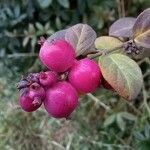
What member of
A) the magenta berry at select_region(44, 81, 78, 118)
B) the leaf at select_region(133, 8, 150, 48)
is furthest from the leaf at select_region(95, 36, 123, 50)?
the magenta berry at select_region(44, 81, 78, 118)

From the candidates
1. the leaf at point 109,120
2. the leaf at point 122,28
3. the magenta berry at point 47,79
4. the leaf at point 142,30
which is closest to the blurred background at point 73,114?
the leaf at point 109,120

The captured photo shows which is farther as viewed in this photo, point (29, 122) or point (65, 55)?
point (29, 122)

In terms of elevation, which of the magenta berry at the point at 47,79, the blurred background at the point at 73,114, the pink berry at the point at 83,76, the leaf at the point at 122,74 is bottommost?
the blurred background at the point at 73,114

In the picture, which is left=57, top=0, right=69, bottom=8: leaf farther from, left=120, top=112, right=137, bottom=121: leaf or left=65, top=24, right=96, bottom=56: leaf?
left=65, top=24, right=96, bottom=56: leaf

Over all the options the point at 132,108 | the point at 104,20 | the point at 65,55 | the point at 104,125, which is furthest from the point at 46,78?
the point at 104,20

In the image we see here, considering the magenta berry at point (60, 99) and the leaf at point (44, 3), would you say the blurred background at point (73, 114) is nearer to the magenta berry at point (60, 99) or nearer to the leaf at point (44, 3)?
the leaf at point (44, 3)

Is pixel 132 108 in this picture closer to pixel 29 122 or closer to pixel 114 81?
pixel 29 122
